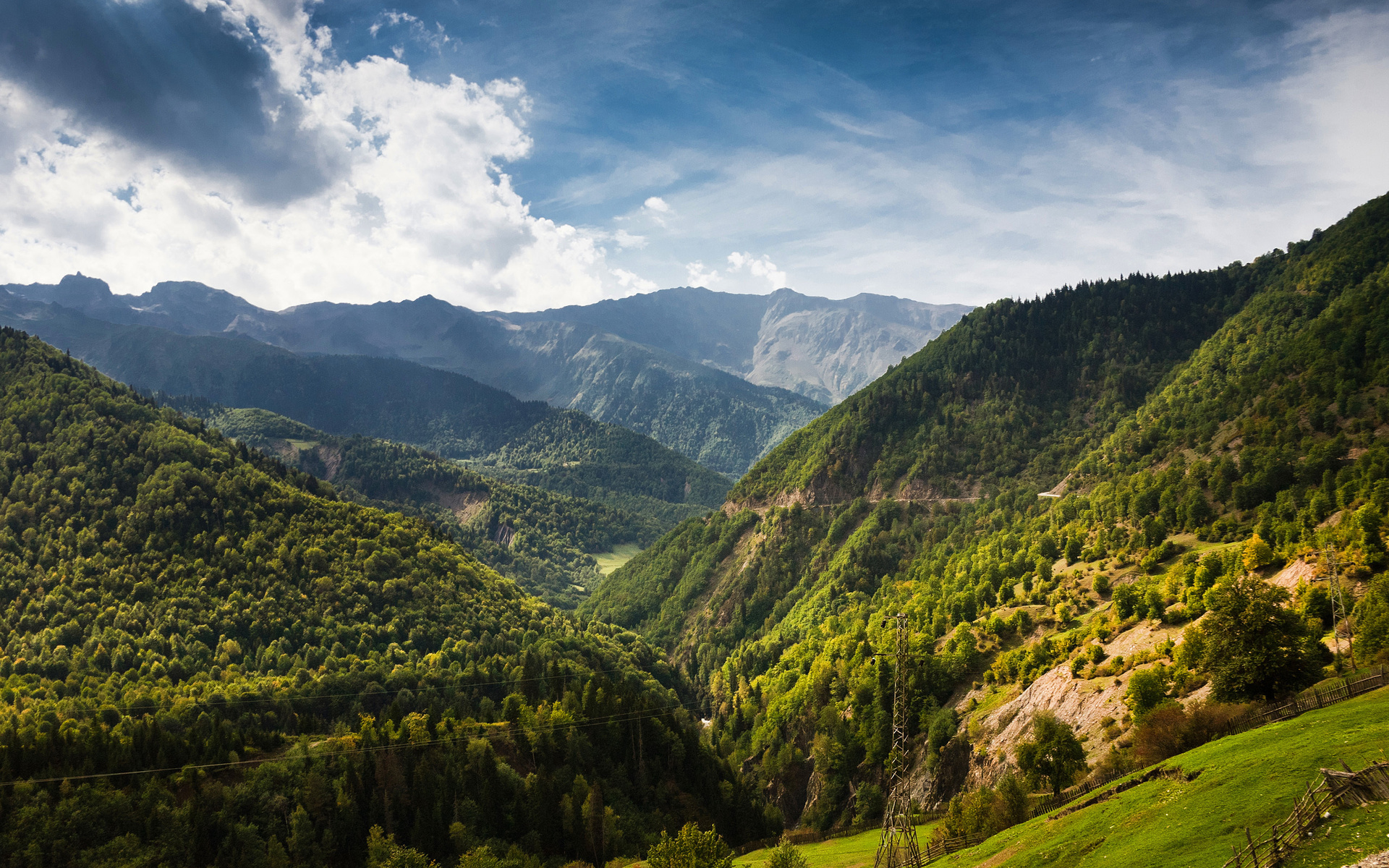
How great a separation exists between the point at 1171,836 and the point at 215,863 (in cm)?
9340

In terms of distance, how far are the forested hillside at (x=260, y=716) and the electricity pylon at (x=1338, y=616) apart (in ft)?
284

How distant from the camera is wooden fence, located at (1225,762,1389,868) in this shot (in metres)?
36.2

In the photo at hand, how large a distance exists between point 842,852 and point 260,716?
108m

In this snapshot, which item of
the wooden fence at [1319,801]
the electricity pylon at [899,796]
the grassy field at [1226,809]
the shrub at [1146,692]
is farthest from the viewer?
the shrub at [1146,692]

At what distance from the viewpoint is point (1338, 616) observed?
76312 millimetres

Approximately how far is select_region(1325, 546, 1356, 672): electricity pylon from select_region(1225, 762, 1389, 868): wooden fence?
3862 cm

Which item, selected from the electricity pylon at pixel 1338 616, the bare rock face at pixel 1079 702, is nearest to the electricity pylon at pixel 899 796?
the bare rock face at pixel 1079 702

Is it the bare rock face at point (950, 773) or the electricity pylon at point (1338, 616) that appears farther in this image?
the bare rock face at point (950, 773)

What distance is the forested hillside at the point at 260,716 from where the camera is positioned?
86500 millimetres

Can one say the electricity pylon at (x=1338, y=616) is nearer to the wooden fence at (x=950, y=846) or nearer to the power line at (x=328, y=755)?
the wooden fence at (x=950, y=846)

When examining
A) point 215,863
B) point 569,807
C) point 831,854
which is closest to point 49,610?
point 215,863

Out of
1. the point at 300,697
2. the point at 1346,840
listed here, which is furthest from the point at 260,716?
the point at 1346,840

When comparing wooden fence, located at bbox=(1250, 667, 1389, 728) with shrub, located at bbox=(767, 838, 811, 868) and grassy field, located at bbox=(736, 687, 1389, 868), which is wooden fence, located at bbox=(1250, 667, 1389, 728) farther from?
shrub, located at bbox=(767, 838, 811, 868)

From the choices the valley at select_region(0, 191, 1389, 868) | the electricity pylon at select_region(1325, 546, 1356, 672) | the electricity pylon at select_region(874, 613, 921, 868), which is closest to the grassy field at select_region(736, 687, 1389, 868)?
the valley at select_region(0, 191, 1389, 868)
